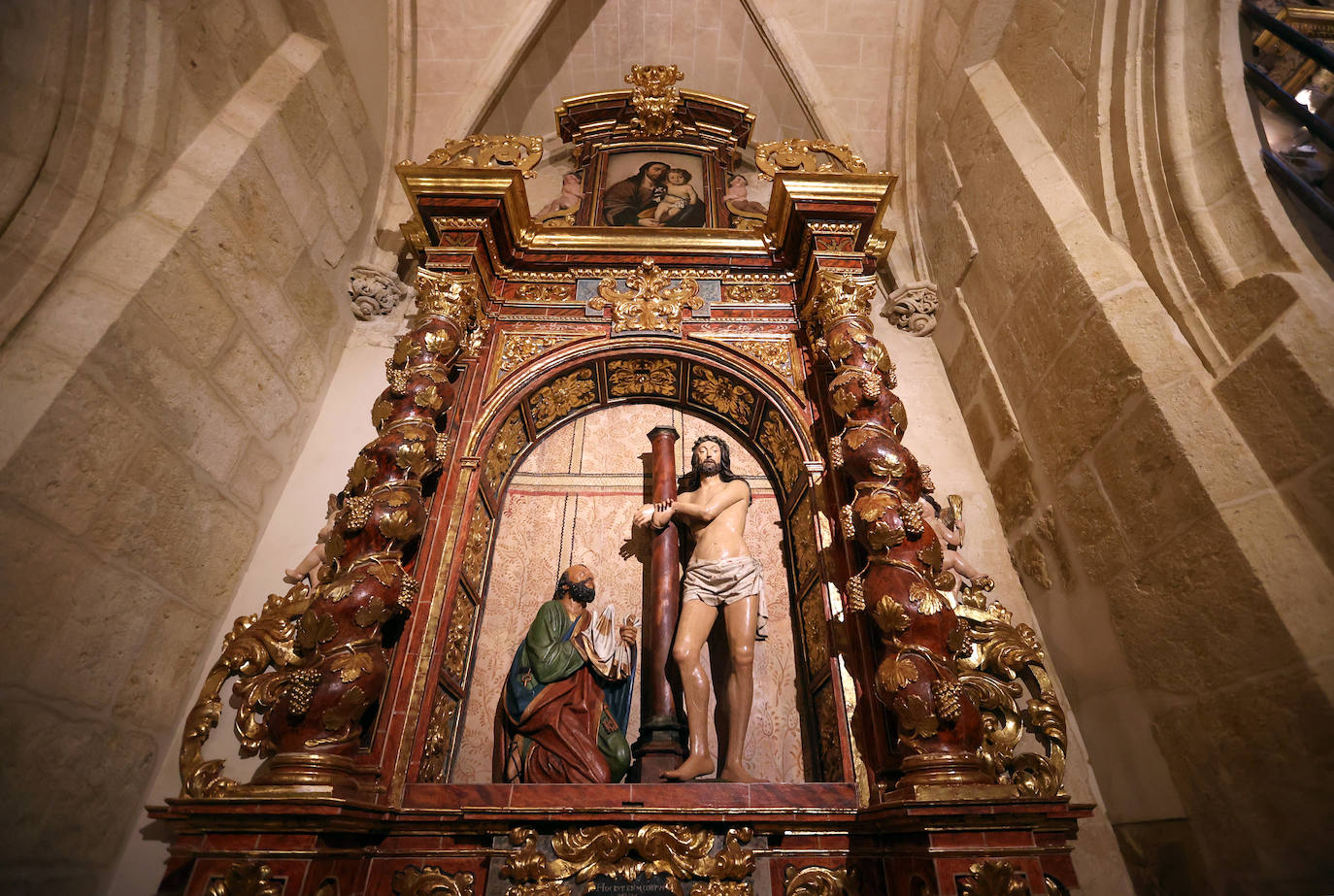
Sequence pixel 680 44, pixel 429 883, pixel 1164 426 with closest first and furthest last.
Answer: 1. pixel 429 883
2. pixel 1164 426
3. pixel 680 44

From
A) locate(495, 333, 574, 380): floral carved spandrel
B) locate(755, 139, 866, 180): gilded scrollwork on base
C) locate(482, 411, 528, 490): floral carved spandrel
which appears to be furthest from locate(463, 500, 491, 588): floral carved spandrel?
locate(755, 139, 866, 180): gilded scrollwork on base

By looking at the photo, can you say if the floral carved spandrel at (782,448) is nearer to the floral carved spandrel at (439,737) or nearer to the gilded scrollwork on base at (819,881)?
the gilded scrollwork on base at (819,881)

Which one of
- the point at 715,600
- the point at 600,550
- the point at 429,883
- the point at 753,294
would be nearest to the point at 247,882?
the point at 429,883

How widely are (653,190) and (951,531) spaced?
13.5ft

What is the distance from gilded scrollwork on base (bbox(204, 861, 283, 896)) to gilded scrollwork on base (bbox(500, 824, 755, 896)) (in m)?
0.92

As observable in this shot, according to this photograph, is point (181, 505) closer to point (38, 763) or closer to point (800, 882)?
point (38, 763)

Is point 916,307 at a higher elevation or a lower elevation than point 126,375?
higher

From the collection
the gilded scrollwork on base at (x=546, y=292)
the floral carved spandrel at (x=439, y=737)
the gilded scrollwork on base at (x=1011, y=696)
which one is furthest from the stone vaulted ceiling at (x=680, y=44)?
the floral carved spandrel at (x=439, y=737)

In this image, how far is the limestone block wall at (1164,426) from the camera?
2.42 m

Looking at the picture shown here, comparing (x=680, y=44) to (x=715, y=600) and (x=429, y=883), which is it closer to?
(x=715, y=600)

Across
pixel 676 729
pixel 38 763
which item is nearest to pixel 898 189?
pixel 676 729

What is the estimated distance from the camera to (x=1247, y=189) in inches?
116

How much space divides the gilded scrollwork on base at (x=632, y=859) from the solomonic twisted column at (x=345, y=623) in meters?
0.87

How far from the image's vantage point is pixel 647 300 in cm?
486
